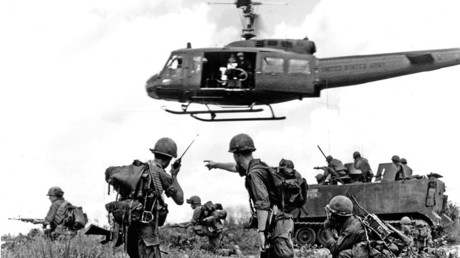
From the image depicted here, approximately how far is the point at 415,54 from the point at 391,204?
3.80 meters

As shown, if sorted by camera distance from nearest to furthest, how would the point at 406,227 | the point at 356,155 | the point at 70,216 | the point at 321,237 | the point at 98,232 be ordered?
the point at 98,232, the point at 70,216, the point at 406,227, the point at 321,237, the point at 356,155

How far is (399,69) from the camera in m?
17.2

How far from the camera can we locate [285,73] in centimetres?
1695

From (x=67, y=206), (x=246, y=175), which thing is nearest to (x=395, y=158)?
(x=67, y=206)

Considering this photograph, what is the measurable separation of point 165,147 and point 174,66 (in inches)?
422

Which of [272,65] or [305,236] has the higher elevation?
[272,65]

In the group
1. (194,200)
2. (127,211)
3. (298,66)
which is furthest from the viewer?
(298,66)

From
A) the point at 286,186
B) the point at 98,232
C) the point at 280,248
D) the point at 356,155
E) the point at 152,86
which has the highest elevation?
the point at 152,86

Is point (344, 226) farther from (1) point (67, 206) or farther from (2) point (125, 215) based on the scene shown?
(1) point (67, 206)

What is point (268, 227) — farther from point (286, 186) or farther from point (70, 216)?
point (70, 216)

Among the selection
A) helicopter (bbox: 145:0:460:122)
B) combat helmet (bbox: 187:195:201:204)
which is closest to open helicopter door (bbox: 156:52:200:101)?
helicopter (bbox: 145:0:460:122)

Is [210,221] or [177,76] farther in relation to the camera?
[177,76]

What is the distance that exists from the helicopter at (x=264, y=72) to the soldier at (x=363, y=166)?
5.89 ft

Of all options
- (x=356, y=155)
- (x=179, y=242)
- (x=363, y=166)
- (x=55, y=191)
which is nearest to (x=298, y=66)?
(x=356, y=155)
